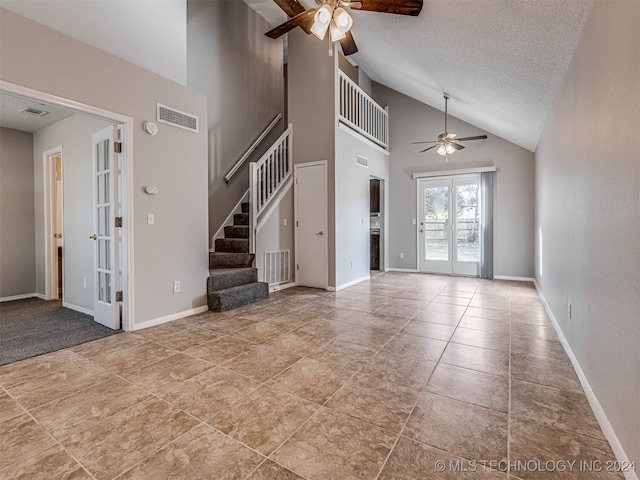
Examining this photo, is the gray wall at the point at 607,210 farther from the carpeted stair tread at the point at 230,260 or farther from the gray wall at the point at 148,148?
the carpeted stair tread at the point at 230,260

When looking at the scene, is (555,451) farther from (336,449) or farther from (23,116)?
(23,116)

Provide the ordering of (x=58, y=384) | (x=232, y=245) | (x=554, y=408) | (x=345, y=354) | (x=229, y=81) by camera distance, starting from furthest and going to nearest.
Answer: (x=229, y=81), (x=232, y=245), (x=345, y=354), (x=58, y=384), (x=554, y=408)

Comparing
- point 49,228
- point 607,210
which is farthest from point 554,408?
point 49,228

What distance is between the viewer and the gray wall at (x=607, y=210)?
134 cm

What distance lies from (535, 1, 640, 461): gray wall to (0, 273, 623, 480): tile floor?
0.32 meters

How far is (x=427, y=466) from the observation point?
1.41 metres

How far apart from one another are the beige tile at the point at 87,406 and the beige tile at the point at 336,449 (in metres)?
1.10

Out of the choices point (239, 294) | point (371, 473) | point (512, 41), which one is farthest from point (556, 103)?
point (239, 294)

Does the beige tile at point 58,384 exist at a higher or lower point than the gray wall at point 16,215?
lower

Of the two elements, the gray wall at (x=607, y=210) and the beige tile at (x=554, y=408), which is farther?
the beige tile at (x=554, y=408)

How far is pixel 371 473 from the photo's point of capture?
1.37 metres

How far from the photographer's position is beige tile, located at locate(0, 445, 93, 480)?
1.36 m

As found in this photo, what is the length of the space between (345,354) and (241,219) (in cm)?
365

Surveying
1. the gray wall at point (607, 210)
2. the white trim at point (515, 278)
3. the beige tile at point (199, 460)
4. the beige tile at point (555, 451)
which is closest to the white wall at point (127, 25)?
the beige tile at point (199, 460)
